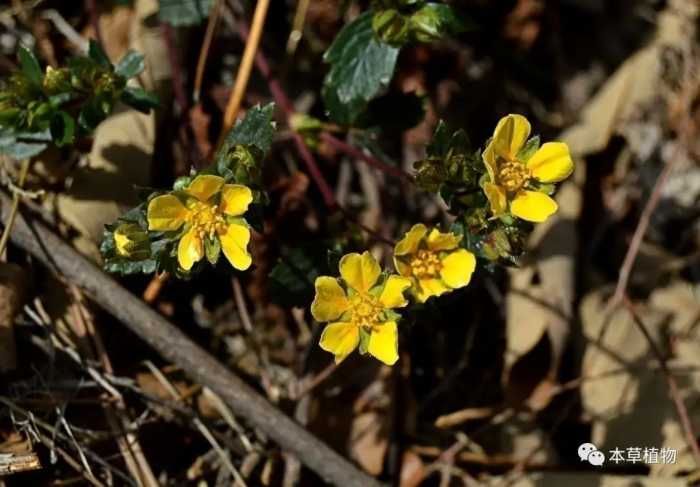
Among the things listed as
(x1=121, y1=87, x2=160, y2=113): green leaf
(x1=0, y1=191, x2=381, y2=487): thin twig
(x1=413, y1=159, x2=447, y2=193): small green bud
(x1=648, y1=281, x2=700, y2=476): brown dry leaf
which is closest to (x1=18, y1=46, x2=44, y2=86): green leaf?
(x1=121, y1=87, x2=160, y2=113): green leaf

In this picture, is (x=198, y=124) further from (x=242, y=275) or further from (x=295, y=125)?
(x=242, y=275)

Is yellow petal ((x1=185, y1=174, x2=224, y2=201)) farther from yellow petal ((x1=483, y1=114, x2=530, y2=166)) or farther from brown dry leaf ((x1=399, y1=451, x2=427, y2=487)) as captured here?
brown dry leaf ((x1=399, y1=451, x2=427, y2=487))

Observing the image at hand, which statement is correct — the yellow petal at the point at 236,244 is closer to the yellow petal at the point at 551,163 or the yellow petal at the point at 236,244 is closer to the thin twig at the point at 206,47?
the yellow petal at the point at 551,163

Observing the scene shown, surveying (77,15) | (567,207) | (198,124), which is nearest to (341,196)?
(198,124)

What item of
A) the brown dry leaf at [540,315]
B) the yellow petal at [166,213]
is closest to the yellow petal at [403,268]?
the yellow petal at [166,213]

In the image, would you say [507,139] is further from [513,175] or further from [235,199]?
[235,199]

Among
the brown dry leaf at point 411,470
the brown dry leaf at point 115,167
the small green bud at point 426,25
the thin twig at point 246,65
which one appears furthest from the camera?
the thin twig at point 246,65
